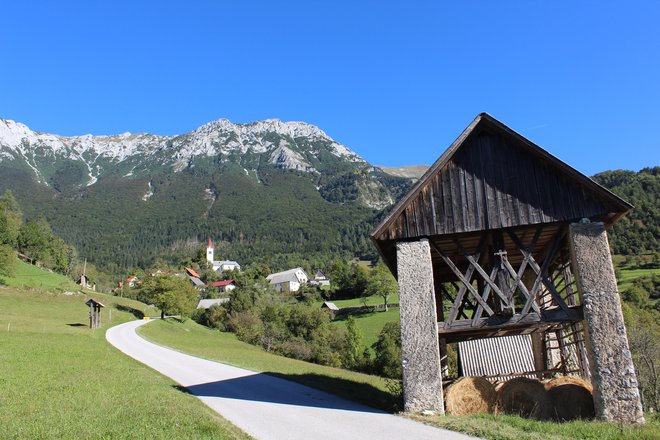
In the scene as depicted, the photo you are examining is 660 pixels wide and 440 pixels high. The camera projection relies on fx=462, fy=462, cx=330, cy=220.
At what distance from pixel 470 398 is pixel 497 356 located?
426 inches

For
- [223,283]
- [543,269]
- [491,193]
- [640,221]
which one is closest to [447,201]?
[491,193]

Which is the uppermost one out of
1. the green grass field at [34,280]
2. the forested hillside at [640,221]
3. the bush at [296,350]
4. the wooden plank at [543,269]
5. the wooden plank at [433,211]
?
the forested hillside at [640,221]

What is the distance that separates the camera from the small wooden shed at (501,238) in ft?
37.1

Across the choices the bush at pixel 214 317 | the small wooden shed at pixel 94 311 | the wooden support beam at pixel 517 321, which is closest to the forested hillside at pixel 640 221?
the bush at pixel 214 317

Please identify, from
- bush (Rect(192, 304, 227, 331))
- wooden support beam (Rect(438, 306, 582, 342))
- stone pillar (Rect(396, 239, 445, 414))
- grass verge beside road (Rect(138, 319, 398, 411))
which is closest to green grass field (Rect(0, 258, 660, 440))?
grass verge beside road (Rect(138, 319, 398, 411))

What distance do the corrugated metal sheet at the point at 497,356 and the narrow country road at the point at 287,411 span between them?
834 centimetres

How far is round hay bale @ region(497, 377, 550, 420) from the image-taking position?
36.7 ft

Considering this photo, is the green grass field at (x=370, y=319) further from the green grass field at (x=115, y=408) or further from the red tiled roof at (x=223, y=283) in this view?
the red tiled roof at (x=223, y=283)

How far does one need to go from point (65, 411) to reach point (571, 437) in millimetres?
11188

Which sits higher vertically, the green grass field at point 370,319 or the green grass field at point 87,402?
the green grass field at point 87,402

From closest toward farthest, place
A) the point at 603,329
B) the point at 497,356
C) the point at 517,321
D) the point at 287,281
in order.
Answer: the point at 603,329 → the point at 517,321 → the point at 497,356 → the point at 287,281

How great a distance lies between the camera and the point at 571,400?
447 inches

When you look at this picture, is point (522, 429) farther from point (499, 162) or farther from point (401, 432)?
point (499, 162)

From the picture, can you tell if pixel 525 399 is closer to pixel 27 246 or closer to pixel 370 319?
pixel 370 319
